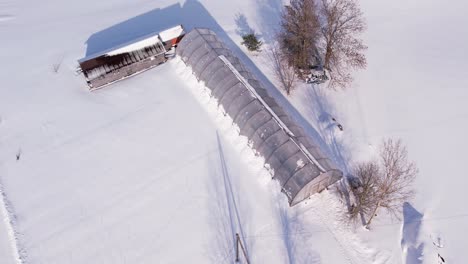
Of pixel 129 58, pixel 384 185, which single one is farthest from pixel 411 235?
pixel 129 58

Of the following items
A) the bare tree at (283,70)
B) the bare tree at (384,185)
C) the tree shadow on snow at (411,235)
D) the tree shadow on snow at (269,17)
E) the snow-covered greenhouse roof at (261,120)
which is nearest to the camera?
the bare tree at (384,185)

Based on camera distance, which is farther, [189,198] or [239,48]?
[239,48]

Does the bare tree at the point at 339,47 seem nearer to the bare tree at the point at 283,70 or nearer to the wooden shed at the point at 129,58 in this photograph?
the bare tree at the point at 283,70

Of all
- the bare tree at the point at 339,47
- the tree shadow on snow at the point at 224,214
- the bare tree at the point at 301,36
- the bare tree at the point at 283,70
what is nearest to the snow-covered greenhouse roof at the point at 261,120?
the tree shadow on snow at the point at 224,214

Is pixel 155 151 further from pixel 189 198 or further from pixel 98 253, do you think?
pixel 98 253

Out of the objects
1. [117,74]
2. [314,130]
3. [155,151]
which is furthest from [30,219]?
[314,130]

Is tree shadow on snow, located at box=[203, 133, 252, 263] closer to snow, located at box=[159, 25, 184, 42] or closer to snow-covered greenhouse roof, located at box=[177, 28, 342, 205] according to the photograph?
snow-covered greenhouse roof, located at box=[177, 28, 342, 205]
